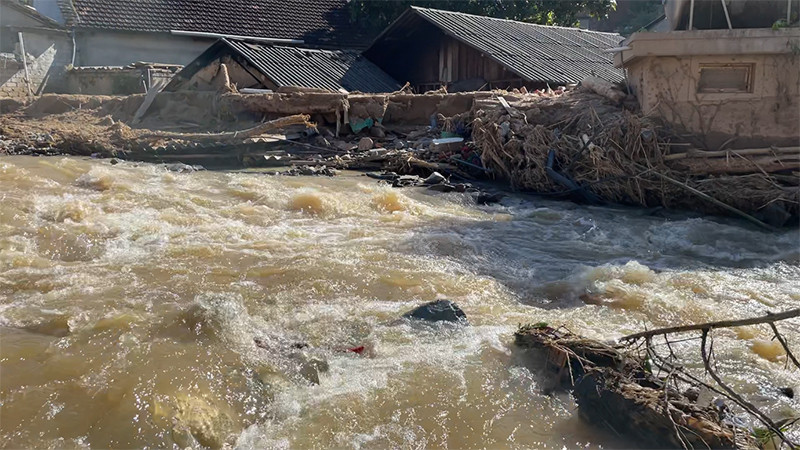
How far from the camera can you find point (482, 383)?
4016 mm

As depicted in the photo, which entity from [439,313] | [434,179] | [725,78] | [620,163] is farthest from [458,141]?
[439,313]

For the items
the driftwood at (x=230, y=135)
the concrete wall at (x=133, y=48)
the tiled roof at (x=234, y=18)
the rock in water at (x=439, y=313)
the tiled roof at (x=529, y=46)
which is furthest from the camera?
the tiled roof at (x=234, y=18)

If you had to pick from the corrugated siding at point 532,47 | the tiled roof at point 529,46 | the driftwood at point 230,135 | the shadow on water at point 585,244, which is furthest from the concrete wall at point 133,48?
the shadow on water at point 585,244

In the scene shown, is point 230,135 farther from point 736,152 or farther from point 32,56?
point 32,56

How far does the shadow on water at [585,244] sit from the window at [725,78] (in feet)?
5.24

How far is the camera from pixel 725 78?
8.80 m

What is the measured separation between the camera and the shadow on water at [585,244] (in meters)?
6.43

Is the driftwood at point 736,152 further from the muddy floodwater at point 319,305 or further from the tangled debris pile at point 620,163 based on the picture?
the muddy floodwater at point 319,305

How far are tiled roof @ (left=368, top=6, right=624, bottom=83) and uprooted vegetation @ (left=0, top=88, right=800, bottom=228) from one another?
2.89 metres

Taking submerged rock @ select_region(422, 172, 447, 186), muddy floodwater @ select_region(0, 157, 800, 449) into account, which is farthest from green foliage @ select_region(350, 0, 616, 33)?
muddy floodwater @ select_region(0, 157, 800, 449)

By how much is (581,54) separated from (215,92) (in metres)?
8.99

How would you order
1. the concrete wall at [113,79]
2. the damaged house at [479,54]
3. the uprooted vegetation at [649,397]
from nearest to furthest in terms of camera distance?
the uprooted vegetation at [649,397], the damaged house at [479,54], the concrete wall at [113,79]

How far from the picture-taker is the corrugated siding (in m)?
15.1

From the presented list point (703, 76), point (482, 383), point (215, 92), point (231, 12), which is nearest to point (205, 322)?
point (482, 383)
